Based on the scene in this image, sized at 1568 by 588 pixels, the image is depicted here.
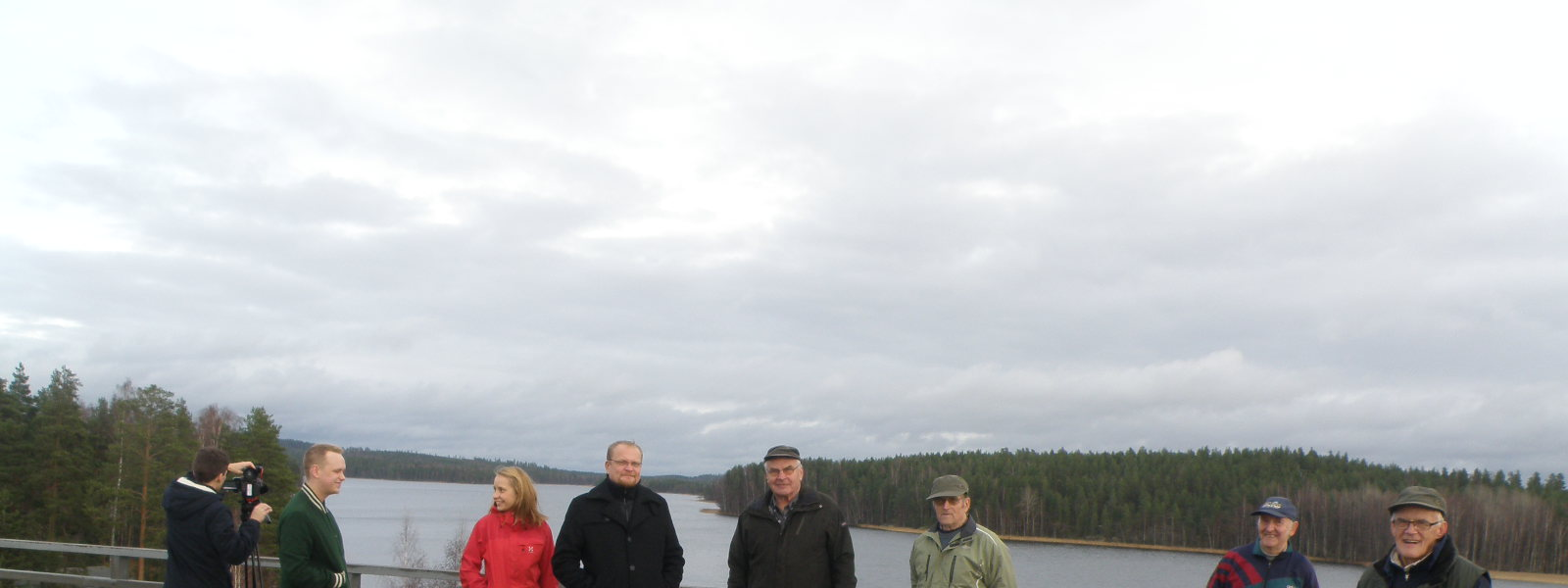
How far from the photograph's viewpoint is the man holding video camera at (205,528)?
195 inches

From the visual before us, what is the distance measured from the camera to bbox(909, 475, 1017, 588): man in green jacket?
4691 mm

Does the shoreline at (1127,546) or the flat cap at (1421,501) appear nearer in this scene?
the flat cap at (1421,501)

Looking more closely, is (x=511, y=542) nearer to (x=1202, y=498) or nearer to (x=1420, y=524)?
(x=1420, y=524)

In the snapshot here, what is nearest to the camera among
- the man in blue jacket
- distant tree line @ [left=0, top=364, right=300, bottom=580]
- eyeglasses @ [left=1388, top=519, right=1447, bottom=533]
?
eyeglasses @ [left=1388, top=519, right=1447, bottom=533]

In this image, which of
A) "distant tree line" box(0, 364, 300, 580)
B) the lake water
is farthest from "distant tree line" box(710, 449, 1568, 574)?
"distant tree line" box(0, 364, 300, 580)

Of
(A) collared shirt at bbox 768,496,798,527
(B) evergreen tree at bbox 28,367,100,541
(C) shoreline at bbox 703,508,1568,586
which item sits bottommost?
(C) shoreline at bbox 703,508,1568,586

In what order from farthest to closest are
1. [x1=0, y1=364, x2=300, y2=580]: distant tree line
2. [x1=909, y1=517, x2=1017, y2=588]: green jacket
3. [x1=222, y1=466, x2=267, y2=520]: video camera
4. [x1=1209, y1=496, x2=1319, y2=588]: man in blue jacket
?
[x1=0, y1=364, x2=300, y2=580]: distant tree line < [x1=222, y1=466, x2=267, y2=520]: video camera < [x1=909, y1=517, x2=1017, y2=588]: green jacket < [x1=1209, y1=496, x2=1319, y2=588]: man in blue jacket

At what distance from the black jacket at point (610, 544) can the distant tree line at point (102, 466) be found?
23.7m

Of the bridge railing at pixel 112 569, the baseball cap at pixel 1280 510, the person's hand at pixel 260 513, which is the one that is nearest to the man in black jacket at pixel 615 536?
the person's hand at pixel 260 513

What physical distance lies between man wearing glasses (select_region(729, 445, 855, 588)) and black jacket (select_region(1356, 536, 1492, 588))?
2.13 m

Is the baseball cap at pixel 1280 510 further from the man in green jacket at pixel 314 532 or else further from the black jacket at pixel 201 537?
the black jacket at pixel 201 537

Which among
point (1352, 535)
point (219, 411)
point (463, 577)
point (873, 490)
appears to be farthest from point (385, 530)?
point (1352, 535)

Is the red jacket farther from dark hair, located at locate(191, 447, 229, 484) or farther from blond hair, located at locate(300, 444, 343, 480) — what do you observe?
dark hair, located at locate(191, 447, 229, 484)

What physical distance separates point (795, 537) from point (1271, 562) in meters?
2.03
